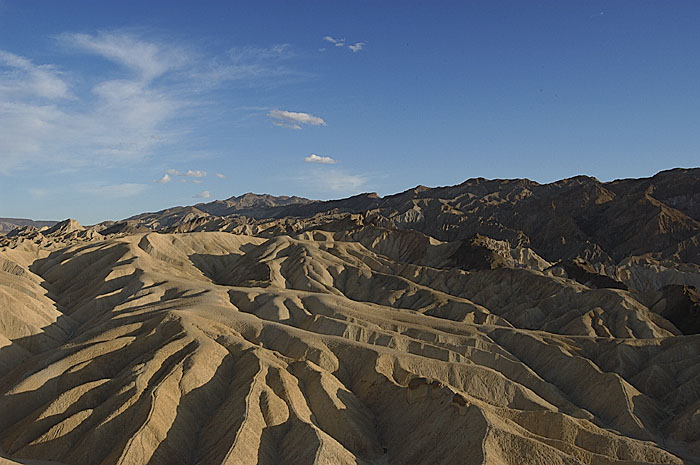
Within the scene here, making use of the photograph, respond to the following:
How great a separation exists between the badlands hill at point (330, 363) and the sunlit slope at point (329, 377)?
0.19 m

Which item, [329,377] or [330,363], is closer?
[329,377]

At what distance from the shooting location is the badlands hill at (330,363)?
40.7 m

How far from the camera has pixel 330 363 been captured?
187 feet

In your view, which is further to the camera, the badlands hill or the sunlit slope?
the badlands hill

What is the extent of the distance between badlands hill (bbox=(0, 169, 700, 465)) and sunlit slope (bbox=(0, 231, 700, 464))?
192mm

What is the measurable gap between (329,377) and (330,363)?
563cm

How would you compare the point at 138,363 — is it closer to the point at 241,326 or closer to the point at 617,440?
the point at 241,326

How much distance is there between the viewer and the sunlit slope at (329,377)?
132 ft

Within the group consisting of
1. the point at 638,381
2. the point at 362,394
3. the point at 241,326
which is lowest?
the point at 638,381

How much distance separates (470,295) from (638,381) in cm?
4450

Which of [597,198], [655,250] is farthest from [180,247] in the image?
[597,198]

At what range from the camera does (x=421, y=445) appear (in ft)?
137

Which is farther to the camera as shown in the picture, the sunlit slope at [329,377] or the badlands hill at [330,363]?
the badlands hill at [330,363]

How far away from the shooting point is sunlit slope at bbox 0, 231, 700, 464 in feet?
Answer: 132
